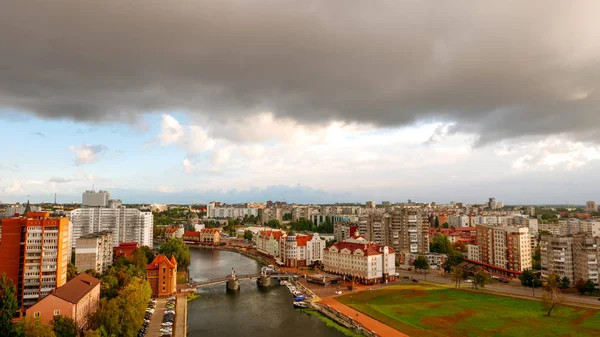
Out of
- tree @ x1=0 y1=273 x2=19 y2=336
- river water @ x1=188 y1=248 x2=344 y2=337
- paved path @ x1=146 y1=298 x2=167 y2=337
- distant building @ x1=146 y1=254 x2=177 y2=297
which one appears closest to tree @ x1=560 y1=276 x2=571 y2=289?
river water @ x1=188 y1=248 x2=344 y2=337

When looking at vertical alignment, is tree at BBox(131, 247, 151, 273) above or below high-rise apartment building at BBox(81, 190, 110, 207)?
below

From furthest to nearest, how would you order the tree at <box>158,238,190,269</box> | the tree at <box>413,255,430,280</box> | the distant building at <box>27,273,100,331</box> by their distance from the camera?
the tree at <box>158,238,190,269</box>, the tree at <box>413,255,430,280</box>, the distant building at <box>27,273,100,331</box>

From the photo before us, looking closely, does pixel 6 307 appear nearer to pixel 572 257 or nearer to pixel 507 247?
pixel 572 257

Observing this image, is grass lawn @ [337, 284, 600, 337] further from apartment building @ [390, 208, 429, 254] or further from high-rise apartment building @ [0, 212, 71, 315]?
high-rise apartment building @ [0, 212, 71, 315]

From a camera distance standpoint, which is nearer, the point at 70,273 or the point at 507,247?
the point at 70,273

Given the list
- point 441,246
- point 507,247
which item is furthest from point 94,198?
point 507,247

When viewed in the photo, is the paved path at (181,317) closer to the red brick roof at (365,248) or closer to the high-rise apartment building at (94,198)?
the red brick roof at (365,248)

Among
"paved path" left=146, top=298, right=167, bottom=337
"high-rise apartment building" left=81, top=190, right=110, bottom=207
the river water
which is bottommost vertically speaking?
the river water
